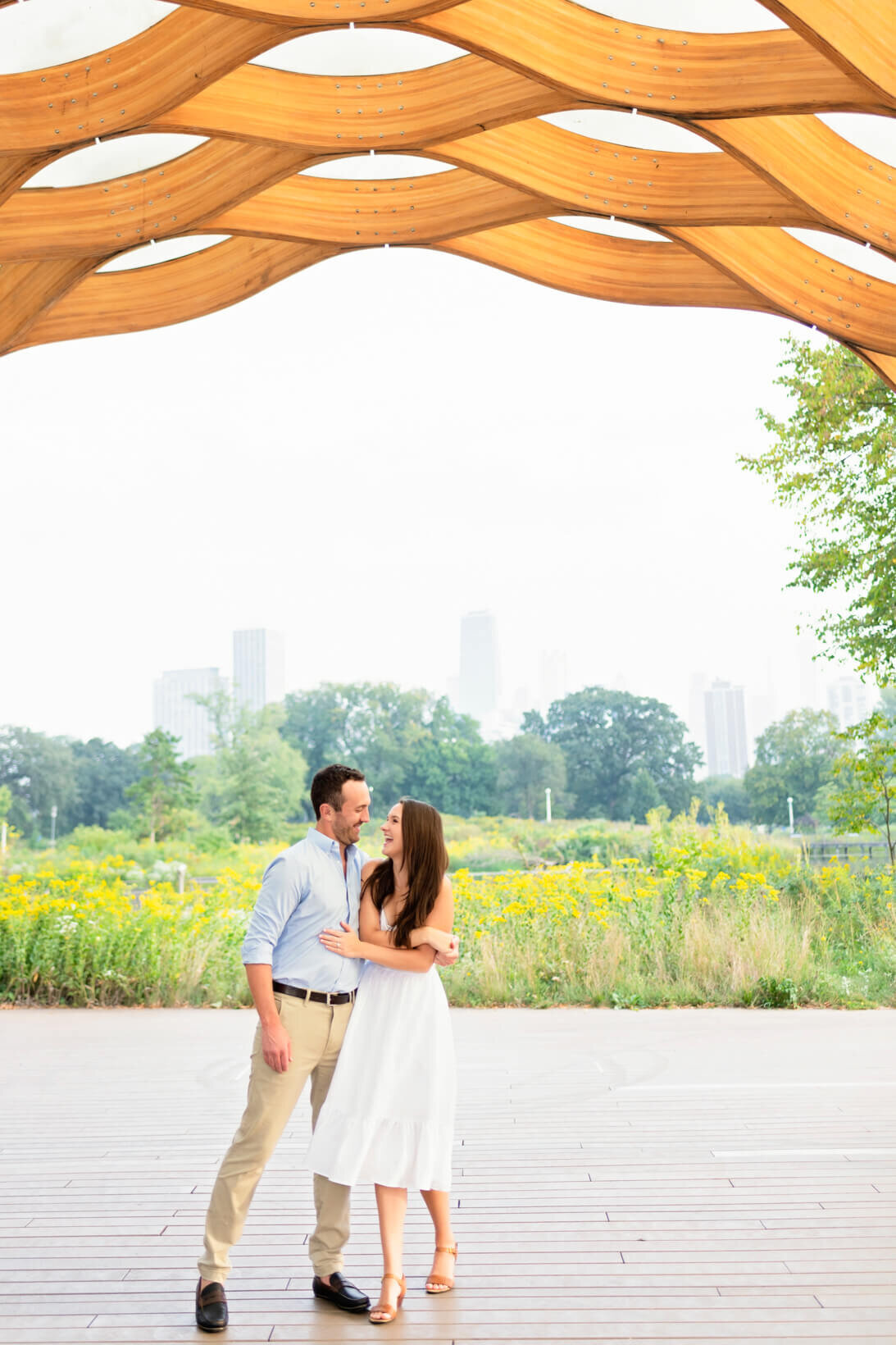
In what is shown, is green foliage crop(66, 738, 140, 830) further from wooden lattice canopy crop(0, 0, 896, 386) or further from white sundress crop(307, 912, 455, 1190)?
white sundress crop(307, 912, 455, 1190)

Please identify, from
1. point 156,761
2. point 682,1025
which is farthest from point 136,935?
point 156,761

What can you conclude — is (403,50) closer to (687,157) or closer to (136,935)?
(687,157)

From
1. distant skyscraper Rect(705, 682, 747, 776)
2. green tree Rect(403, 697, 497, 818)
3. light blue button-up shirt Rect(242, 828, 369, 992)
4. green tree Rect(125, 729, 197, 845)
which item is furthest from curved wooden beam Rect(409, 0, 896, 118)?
distant skyscraper Rect(705, 682, 747, 776)

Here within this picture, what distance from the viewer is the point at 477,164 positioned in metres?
6.59

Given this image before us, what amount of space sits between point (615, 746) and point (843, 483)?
58463 millimetres

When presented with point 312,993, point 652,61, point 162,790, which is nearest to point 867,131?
point 652,61

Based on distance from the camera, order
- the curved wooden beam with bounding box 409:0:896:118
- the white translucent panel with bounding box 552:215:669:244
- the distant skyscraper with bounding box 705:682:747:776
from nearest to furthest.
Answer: the curved wooden beam with bounding box 409:0:896:118 → the white translucent panel with bounding box 552:215:669:244 → the distant skyscraper with bounding box 705:682:747:776

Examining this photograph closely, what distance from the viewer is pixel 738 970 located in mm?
9867

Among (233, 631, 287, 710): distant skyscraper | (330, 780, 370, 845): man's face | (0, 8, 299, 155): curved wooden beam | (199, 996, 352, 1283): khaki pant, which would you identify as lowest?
(199, 996, 352, 1283): khaki pant

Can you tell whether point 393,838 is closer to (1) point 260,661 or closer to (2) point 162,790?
(2) point 162,790

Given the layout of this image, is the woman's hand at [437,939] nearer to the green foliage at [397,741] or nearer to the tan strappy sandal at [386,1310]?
the tan strappy sandal at [386,1310]

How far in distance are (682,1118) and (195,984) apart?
16.7 feet

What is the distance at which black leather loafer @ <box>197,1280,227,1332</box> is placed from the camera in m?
3.70

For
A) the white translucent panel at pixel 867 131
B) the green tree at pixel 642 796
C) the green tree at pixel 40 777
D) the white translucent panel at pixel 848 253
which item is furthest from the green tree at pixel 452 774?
the white translucent panel at pixel 867 131
